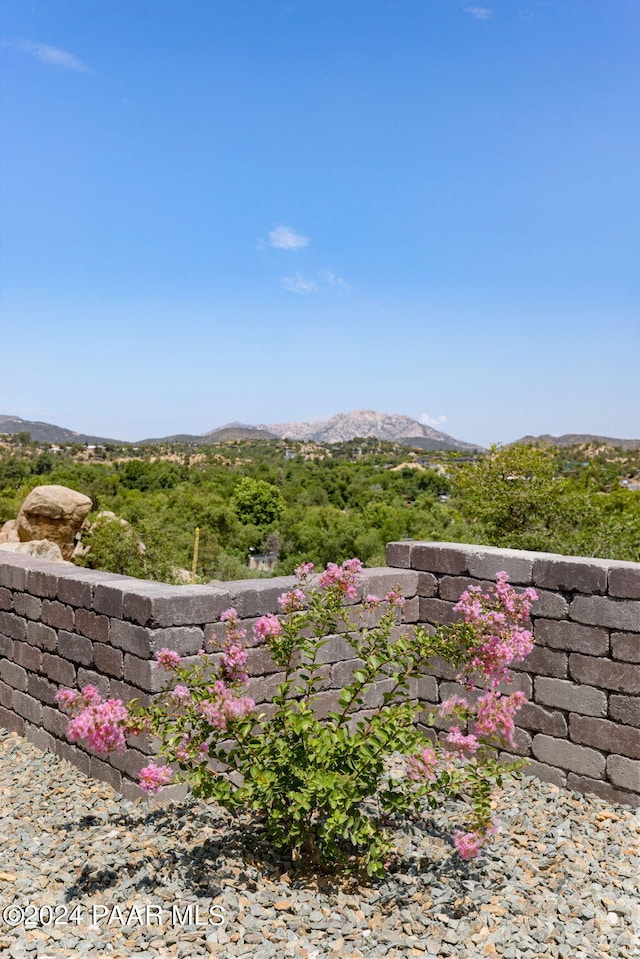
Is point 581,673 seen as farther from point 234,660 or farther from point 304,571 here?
point 234,660

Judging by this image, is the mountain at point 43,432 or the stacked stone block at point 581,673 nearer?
the stacked stone block at point 581,673

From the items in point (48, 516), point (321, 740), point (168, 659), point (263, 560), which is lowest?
point (263, 560)

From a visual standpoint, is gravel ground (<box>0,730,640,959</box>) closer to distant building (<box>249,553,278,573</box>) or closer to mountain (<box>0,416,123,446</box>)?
distant building (<box>249,553,278,573</box>)

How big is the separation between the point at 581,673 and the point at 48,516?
20.6 metres

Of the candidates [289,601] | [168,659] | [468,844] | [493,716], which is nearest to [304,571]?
[289,601]

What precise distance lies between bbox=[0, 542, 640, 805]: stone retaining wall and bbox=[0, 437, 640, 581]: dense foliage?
16.4m

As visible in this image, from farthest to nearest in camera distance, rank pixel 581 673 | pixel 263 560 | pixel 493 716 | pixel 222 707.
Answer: pixel 263 560, pixel 581 673, pixel 493 716, pixel 222 707

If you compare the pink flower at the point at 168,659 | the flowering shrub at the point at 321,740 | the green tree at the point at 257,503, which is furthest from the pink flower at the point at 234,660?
the green tree at the point at 257,503

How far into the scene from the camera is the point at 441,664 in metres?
6.64

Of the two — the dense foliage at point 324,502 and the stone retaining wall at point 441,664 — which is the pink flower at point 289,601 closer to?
the stone retaining wall at point 441,664

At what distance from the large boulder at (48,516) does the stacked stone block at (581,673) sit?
1965cm

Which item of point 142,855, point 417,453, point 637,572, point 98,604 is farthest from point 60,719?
point 417,453

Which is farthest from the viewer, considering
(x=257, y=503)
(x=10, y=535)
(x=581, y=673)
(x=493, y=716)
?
(x=257, y=503)

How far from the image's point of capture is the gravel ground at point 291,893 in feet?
12.4
